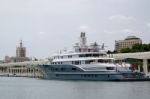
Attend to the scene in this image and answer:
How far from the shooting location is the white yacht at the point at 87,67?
74375mm

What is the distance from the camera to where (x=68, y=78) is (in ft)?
260

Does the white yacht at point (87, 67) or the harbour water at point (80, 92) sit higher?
the white yacht at point (87, 67)

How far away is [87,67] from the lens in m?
76.1

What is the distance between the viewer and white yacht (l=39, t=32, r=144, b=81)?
74.4 metres

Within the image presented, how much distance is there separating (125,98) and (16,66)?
130m

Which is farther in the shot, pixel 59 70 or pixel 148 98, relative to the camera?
pixel 59 70

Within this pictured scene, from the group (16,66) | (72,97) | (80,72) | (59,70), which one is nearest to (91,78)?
(80,72)

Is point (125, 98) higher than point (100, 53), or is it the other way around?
point (100, 53)

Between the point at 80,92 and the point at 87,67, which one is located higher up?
the point at 87,67

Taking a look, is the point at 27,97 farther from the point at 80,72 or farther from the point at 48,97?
the point at 80,72

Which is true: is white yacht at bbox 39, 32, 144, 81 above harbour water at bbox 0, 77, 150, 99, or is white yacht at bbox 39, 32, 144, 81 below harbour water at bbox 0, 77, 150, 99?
above

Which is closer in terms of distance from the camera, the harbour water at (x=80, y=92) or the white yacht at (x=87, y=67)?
the harbour water at (x=80, y=92)

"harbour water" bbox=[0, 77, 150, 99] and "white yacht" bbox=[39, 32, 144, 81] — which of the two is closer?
"harbour water" bbox=[0, 77, 150, 99]

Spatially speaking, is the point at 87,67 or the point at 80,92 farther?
the point at 87,67
